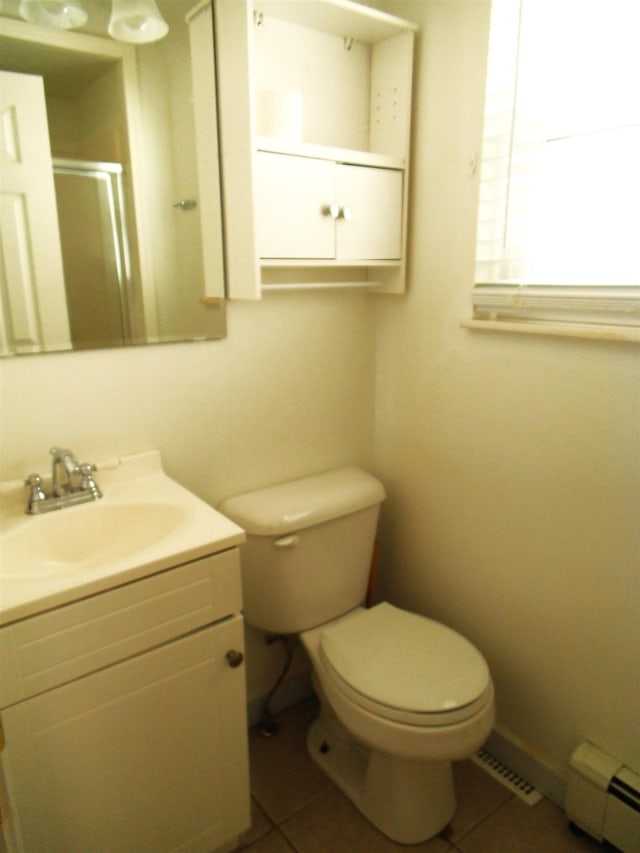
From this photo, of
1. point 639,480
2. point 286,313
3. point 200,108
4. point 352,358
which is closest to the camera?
point 639,480

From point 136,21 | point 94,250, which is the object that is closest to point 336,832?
point 94,250

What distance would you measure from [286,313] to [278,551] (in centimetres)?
63

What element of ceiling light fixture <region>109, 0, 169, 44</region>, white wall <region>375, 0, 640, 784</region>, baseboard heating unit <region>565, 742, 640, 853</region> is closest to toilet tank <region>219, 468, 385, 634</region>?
white wall <region>375, 0, 640, 784</region>

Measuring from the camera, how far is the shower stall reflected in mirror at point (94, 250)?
124 cm

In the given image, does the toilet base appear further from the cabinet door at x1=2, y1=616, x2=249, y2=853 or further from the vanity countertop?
the vanity countertop

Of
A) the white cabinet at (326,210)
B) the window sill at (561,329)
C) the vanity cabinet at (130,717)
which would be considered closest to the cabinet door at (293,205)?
the white cabinet at (326,210)

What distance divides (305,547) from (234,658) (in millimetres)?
393

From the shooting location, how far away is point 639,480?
122 centimetres

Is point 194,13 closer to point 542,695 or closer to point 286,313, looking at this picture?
point 286,313

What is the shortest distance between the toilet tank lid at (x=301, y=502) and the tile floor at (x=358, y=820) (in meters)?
0.72

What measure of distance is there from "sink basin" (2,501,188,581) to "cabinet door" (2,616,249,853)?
9.7 inches

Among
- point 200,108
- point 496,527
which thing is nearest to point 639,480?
point 496,527

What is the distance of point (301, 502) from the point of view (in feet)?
5.04

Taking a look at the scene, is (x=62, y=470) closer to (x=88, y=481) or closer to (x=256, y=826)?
(x=88, y=481)
